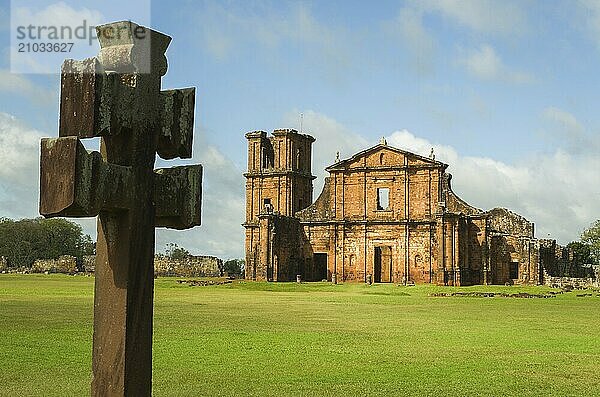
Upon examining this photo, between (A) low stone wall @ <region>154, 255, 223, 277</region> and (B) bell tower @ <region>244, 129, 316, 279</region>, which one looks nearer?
(B) bell tower @ <region>244, 129, 316, 279</region>

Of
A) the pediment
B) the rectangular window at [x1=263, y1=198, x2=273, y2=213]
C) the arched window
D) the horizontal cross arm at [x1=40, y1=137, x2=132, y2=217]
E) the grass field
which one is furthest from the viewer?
the arched window

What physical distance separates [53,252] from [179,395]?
301 feet

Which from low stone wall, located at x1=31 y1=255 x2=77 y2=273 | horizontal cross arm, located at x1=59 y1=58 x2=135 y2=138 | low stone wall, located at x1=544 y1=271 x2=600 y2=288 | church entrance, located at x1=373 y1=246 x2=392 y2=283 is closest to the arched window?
church entrance, located at x1=373 y1=246 x2=392 y2=283

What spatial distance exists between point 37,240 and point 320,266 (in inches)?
2053

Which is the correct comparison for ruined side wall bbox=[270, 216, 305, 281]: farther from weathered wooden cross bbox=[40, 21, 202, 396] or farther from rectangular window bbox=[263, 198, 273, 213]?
weathered wooden cross bbox=[40, 21, 202, 396]

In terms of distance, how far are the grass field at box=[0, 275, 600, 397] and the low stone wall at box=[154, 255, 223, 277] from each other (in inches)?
1900

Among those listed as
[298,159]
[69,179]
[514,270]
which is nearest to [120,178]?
[69,179]

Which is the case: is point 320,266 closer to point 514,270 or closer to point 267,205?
point 267,205

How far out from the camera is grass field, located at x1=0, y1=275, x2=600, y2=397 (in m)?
9.20

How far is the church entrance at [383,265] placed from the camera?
5412cm

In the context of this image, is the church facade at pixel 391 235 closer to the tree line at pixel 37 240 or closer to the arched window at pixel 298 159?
the arched window at pixel 298 159

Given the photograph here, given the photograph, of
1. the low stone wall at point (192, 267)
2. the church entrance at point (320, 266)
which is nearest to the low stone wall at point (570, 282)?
the church entrance at point (320, 266)

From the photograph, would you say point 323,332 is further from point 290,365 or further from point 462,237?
point 462,237

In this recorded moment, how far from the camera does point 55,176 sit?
3.60 metres
